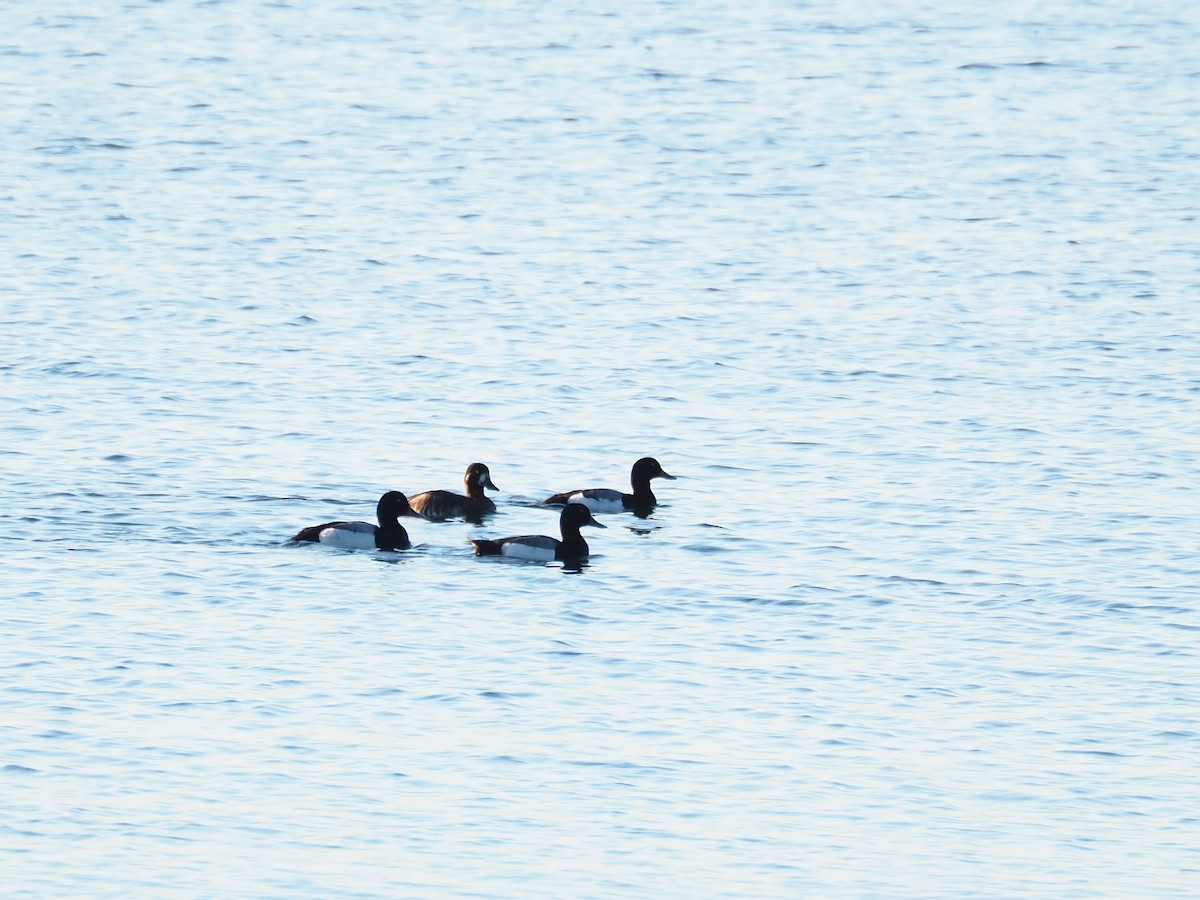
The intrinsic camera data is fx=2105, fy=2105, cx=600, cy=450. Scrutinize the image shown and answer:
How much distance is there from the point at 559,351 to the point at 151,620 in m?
11.3

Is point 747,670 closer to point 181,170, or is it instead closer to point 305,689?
point 305,689

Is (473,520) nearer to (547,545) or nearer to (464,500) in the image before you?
(464,500)

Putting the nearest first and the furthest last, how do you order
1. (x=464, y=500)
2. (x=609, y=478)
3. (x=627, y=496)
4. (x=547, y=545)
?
(x=547, y=545), (x=464, y=500), (x=627, y=496), (x=609, y=478)

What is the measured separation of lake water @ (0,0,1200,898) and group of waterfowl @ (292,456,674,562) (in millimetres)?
183

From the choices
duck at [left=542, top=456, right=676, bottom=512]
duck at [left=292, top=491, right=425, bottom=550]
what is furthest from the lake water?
duck at [left=542, top=456, right=676, bottom=512]

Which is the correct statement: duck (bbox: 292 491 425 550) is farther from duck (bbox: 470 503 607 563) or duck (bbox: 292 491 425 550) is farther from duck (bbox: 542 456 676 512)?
duck (bbox: 542 456 676 512)

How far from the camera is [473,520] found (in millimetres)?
19391

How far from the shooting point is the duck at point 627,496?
19641 millimetres

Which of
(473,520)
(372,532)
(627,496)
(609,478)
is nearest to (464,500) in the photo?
(473,520)

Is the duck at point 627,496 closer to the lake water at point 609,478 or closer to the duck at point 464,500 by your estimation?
the lake water at point 609,478

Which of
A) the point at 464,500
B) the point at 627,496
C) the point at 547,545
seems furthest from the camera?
the point at 627,496

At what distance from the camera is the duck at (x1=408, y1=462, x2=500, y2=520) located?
19.2 meters

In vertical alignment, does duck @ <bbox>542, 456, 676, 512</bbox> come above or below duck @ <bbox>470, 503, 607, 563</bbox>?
above

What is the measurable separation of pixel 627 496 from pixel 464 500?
1.62 m
